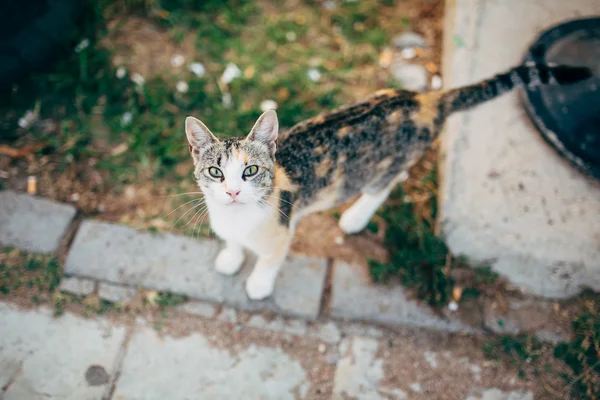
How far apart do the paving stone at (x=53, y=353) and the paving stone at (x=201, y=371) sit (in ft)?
0.48

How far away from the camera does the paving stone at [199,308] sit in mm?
2859

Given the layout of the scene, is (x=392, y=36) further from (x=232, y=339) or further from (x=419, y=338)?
(x=232, y=339)

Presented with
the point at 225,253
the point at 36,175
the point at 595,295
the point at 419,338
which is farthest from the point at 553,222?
the point at 36,175

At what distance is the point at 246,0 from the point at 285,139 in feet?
7.60

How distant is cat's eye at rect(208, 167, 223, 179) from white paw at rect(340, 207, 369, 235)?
1237mm

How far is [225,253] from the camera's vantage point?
2.93 metres

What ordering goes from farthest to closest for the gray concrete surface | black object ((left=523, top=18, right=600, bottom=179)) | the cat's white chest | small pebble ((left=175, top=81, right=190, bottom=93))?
small pebble ((left=175, top=81, right=190, bottom=93)) < black object ((left=523, top=18, right=600, bottom=179)) < the gray concrete surface < the cat's white chest

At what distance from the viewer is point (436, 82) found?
3.79 m

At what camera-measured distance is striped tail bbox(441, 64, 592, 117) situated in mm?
2373

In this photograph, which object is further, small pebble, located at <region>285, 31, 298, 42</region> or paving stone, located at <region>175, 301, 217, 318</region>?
small pebble, located at <region>285, 31, 298, 42</region>

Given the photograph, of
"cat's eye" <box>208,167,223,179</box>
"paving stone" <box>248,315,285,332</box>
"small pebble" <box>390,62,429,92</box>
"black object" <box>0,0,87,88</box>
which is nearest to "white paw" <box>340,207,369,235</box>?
"paving stone" <box>248,315,285,332</box>

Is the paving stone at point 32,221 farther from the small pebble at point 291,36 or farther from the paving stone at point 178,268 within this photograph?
the small pebble at point 291,36

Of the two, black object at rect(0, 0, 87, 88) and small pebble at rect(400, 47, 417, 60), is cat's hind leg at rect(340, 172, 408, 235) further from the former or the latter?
black object at rect(0, 0, 87, 88)

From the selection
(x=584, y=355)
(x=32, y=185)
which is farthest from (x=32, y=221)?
(x=584, y=355)
